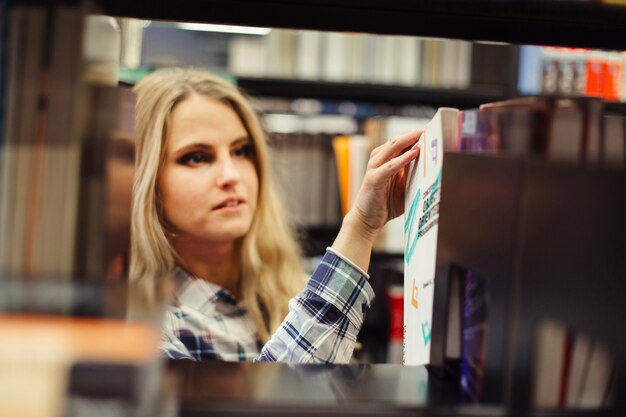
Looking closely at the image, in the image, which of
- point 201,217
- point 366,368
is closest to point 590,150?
point 366,368

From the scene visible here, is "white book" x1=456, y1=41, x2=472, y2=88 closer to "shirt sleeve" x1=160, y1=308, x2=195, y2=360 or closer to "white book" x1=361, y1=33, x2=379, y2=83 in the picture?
"white book" x1=361, y1=33, x2=379, y2=83

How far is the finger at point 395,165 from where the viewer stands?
785 millimetres

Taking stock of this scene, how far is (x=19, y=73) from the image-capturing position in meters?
0.49

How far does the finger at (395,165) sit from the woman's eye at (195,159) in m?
0.49

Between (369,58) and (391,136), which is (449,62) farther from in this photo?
(391,136)

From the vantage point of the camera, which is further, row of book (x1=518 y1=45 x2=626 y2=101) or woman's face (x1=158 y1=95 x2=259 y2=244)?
row of book (x1=518 y1=45 x2=626 y2=101)

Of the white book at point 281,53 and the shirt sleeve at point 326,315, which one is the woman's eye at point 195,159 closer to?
the shirt sleeve at point 326,315

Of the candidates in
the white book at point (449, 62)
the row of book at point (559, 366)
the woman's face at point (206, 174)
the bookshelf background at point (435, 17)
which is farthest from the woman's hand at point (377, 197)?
the white book at point (449, 62)

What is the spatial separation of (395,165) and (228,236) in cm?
57

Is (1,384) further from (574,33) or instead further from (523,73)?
(523,73)

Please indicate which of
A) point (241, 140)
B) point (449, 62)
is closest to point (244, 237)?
point (241, 140)

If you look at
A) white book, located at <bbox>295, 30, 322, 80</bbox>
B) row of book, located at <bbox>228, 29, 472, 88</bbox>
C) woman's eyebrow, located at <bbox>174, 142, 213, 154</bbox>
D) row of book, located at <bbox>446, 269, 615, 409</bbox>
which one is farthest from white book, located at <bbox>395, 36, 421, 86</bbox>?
row of book, located at <bbox>446, 269, 615, 409</bbox>

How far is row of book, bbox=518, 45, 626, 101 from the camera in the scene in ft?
10.5

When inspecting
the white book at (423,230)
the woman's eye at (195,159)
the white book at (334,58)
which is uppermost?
the white book at (334,58)
